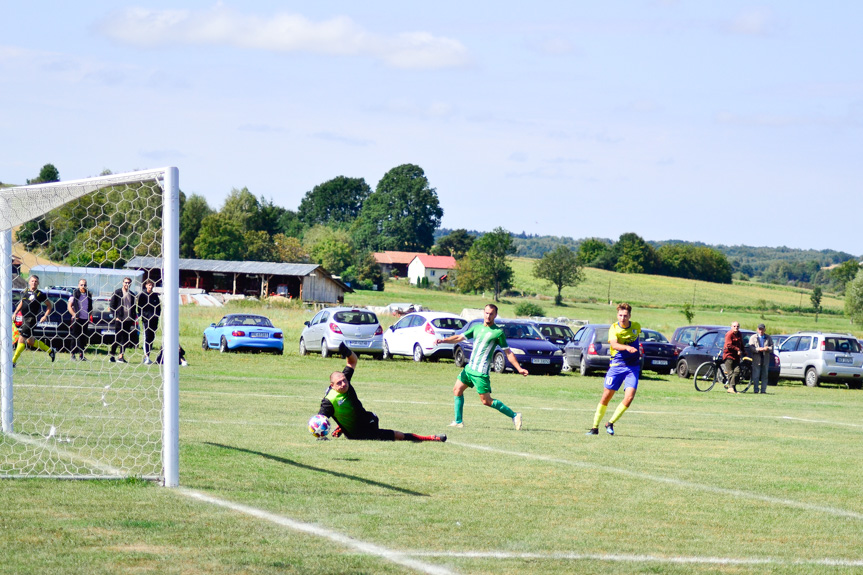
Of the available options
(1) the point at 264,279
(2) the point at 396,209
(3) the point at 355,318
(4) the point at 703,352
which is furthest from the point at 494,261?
(4) the point at 703,352

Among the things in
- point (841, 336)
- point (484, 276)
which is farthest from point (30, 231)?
point (484, 276)

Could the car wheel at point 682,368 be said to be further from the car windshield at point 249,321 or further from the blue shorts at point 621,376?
the blue shorts at point 621,376

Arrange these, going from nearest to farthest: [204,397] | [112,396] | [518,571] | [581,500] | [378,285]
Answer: [518,571], [581,500], [112,396], [204,397], [378,285]

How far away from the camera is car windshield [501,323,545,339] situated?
30688 millimetres

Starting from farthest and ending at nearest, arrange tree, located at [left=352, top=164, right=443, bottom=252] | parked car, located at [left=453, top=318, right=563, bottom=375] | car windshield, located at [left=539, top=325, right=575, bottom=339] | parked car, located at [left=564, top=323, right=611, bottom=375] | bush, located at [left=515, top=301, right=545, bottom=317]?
tree, located at [left=352, top=164, right=443, bottom=252] → bush, located at [left=515, top=301, right=545, bottom=317] → car windshield, located at [left=539, top=325, right=575, bottom=339] → parked car, located at [left=564, top=323, right=611, bottom=375] → parked car, located at [left=453, top=318, right=563, bottom=375]

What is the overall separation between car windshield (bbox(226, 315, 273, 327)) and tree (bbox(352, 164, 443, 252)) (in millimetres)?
122927

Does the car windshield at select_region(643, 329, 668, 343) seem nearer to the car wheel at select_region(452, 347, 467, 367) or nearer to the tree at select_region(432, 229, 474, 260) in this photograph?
the car wheel at select_region(452, 347, 467, 367)

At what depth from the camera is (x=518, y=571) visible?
19.5ft

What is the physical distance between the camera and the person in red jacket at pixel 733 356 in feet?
85.3

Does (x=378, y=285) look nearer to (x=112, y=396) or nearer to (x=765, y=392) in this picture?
(x=765, y=392)

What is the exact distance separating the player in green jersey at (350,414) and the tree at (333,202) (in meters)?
164

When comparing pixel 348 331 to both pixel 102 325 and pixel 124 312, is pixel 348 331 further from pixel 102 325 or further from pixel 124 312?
pixel 124 312

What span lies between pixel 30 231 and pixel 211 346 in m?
22.1

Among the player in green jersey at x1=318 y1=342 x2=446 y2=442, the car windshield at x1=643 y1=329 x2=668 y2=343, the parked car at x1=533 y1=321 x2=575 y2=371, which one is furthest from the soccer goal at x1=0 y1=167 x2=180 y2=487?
the car windshield at x1=643 y1=329 x2=668 y2=343
